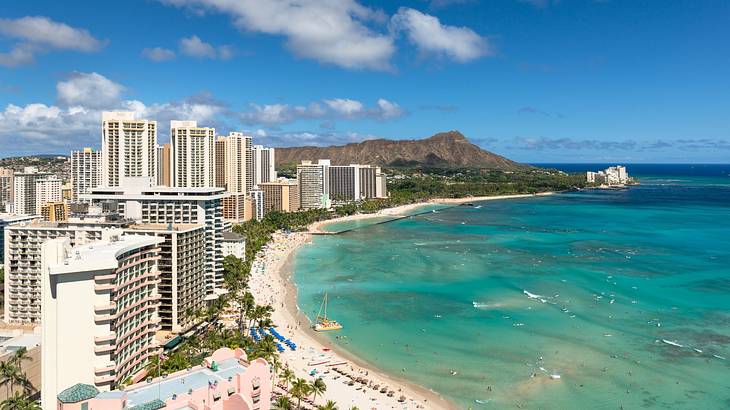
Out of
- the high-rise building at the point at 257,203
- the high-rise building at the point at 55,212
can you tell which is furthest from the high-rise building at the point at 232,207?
the high-rise building at the point at 55,212

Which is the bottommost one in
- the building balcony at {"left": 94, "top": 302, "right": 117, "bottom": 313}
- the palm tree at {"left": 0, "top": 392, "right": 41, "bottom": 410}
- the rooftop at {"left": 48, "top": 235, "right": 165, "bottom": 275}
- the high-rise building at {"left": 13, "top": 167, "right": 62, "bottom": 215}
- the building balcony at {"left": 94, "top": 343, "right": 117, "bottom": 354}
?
the palm tree at {"left": 0, "top": 392, "right": 41, "bottom": 410}

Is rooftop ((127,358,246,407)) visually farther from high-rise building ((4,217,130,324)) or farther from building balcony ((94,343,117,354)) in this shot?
high-rise building ((4,217,130,324))

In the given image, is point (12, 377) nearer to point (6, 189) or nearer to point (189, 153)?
point (189, 153)

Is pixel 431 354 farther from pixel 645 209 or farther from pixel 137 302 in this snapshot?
pixel 645 209

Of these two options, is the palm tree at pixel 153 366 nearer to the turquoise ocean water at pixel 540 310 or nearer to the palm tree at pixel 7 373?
the palm tree at pixel 7 373

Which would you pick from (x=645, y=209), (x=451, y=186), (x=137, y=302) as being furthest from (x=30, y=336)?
(x=451, y=186)

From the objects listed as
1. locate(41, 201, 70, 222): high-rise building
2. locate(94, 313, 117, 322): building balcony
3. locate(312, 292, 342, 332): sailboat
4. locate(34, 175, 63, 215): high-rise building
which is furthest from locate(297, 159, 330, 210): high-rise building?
locate(94, 313, 117, 322): building balcony

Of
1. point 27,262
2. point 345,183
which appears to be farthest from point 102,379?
point 345,183
